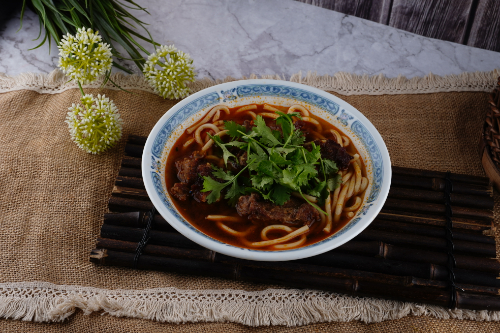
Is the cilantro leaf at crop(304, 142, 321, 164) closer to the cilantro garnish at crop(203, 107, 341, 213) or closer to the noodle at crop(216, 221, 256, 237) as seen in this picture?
the cilantro garnish at crop(203, 107, 341, 213)

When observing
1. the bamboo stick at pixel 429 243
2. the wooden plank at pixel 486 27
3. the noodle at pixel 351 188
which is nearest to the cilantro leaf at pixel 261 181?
the noodle at pixel 351 188

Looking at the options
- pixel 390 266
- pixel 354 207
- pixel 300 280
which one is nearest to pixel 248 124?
pixel 354 207

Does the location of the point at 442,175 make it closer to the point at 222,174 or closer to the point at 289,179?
the point at 289,179

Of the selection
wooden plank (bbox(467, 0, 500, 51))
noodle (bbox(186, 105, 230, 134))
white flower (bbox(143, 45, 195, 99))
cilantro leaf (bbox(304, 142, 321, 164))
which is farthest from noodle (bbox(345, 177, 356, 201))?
wooden plank (bbox(467, 0, 500, 51))

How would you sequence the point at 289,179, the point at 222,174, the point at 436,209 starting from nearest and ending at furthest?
the point at 289,179, the point at 222,174, the point at 436,209

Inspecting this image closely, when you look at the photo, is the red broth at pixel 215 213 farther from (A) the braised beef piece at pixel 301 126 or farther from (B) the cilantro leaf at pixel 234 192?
(A) the braised beef piece at pixel 301 126
